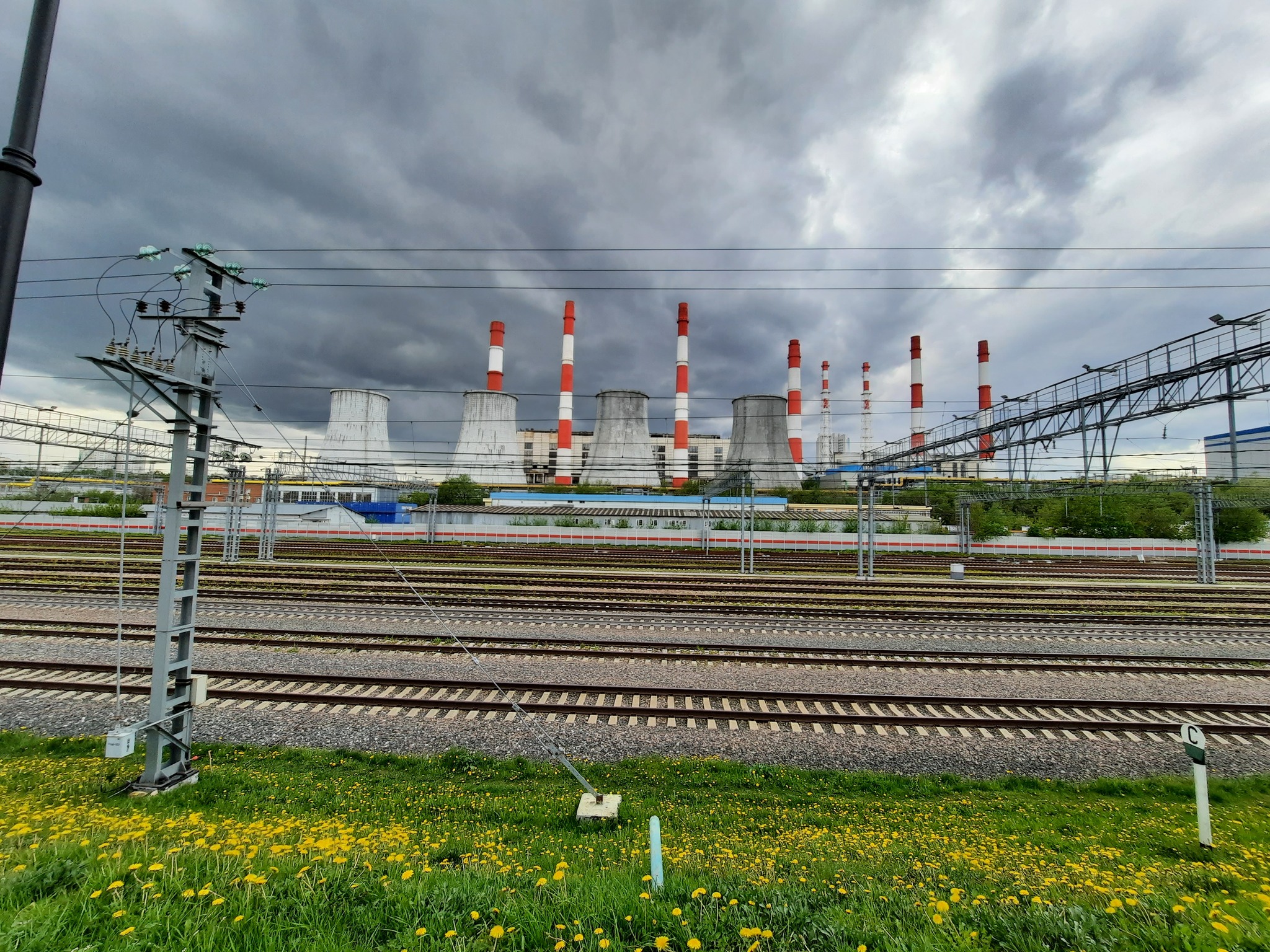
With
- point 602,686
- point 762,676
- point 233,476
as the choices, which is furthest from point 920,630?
point 233,476

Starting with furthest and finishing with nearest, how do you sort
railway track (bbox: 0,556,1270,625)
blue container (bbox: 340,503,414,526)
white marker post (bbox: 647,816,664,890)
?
blue container (bbox: 340,503,414,526) < railway track (bbox: 0,556,1270,625) < white marker post (bbox: 647,816,664,890)

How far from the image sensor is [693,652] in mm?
10711

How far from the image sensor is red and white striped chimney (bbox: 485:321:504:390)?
184 ft

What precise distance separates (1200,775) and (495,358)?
2261 inches

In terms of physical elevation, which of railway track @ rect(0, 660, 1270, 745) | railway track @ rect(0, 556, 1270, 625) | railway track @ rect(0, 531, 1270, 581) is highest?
railway track @ rect(0, 531, 1270, 581)

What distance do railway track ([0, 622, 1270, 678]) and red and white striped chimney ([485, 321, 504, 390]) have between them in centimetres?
4635

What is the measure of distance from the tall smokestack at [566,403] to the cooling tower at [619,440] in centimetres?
240

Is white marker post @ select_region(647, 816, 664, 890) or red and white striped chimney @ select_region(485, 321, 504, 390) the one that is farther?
red and white striped chimney @ select_region(485, 321, 504, 390)

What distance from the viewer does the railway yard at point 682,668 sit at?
7.12 meters

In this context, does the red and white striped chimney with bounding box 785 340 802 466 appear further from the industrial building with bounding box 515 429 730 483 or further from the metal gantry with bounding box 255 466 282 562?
the metal gantry with bounding box 255 466 282 562

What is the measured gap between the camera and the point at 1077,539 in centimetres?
3541

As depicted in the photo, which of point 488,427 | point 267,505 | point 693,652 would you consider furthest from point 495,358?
point 693,652

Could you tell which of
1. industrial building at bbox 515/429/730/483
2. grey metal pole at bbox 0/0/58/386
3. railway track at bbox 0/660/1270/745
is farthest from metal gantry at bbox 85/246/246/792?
industrial building at bbox 515/429/730/483

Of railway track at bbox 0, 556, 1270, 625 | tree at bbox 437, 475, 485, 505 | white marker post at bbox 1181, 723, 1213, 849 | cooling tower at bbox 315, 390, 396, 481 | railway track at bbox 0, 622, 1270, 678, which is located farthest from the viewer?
cooling tower at bbox 315, 390, 396, 481
